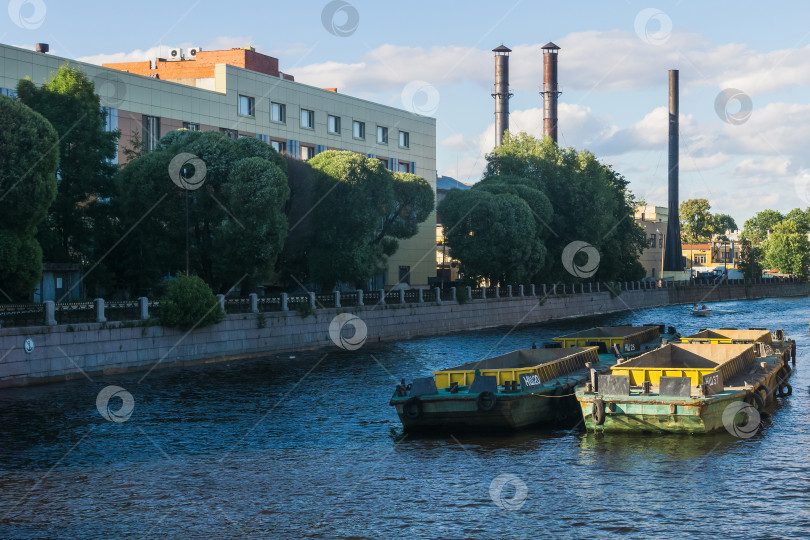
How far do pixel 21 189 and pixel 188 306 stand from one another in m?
8.55

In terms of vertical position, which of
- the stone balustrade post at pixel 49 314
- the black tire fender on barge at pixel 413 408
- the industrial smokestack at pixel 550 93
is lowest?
the black tire fender on barge at pixel 413 408

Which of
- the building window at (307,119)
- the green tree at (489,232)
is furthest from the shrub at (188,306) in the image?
the green tree at (489,232)

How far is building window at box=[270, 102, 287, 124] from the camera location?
70.8 metres

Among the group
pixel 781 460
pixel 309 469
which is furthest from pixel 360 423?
pixel 781 460

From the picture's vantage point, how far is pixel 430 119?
89.4 metres

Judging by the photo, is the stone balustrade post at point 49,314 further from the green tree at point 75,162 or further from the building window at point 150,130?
the building window at point 150,130

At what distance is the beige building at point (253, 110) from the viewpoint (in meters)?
57.5

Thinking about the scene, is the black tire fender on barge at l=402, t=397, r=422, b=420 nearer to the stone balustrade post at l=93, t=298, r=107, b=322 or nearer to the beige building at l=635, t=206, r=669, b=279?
the stone balustrade post at l=93, t=298, r=107, b=322

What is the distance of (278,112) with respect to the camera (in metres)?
71.4

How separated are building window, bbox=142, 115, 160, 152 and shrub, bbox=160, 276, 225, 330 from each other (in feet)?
66.4

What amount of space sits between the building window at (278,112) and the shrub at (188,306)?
99.4ft

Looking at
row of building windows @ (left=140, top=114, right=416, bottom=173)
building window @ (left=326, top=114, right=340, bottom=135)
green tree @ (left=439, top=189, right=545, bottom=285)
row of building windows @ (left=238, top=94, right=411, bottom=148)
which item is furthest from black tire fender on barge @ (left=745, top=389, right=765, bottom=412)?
building window @ (left=326, top=114, right=340, bottom=135)

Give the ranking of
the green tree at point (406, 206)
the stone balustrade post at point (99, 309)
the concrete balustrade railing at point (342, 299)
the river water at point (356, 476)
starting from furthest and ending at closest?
the green tree at point (406, 206) < the stone balustrade post at point (99, 309) < the concrete balustrade railing at point (342, 299) < the river water at point (356, 476)

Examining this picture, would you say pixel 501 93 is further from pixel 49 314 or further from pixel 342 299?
pixel 49 314
